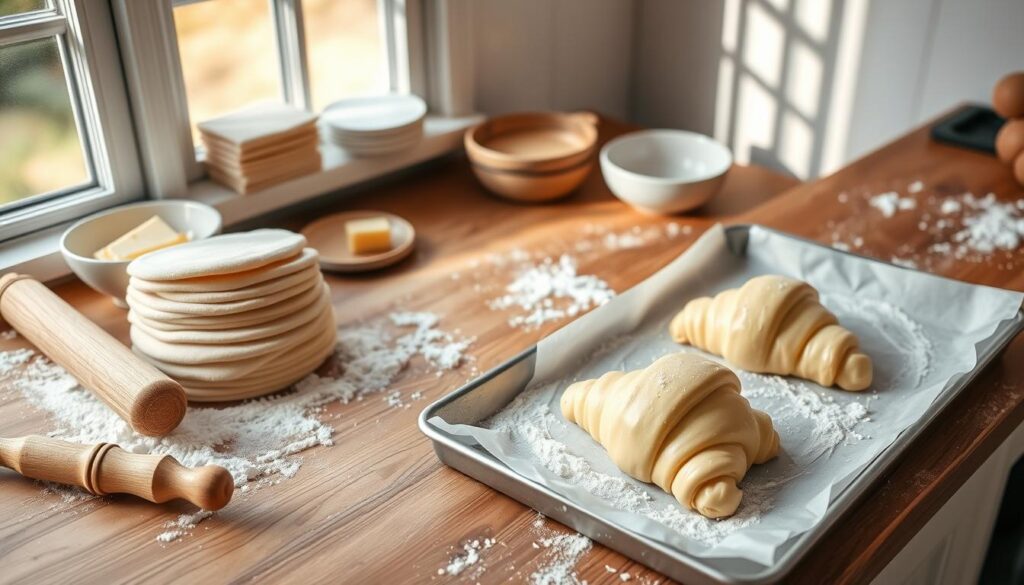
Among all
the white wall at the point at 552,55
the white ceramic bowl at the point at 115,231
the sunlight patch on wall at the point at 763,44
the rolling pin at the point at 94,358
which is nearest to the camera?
the rolling pin at the point at 94,358

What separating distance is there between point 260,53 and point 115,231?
0.37 meters

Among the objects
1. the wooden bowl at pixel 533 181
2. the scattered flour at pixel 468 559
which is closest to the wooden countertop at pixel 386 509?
the scattered flour at pixel 468 559

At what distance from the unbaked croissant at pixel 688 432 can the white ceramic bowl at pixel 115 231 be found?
2.01 ft

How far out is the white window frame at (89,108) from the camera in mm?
1192

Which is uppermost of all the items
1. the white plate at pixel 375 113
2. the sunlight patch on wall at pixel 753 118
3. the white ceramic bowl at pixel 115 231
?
the white plate at pixel 375 113

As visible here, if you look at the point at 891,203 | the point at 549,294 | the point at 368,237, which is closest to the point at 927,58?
the point at 891,203

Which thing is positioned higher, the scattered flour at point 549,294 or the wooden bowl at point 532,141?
the wooden bowl at point 532,141

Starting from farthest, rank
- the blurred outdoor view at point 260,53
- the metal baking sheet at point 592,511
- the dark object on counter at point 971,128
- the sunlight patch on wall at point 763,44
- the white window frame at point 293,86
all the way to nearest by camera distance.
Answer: the sunlight patch on wall at point 763,44, the dark object on counter at point 971,128, the blurred outdoor view at point 260,53, the white window frame at point 293,86, the metal baking sheet at point 592,511

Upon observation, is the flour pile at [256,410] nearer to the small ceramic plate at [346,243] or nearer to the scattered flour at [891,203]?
the small ceramic plate at [346,243]

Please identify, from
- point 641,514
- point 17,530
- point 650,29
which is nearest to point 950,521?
point 641,514

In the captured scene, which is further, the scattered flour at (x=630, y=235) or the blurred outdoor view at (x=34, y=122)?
the scattered flour at (x=630, y=235)

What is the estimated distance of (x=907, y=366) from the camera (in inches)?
42.3

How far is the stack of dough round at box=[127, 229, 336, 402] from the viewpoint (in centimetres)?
100

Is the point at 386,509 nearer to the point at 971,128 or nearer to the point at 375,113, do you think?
the point at 375,113
